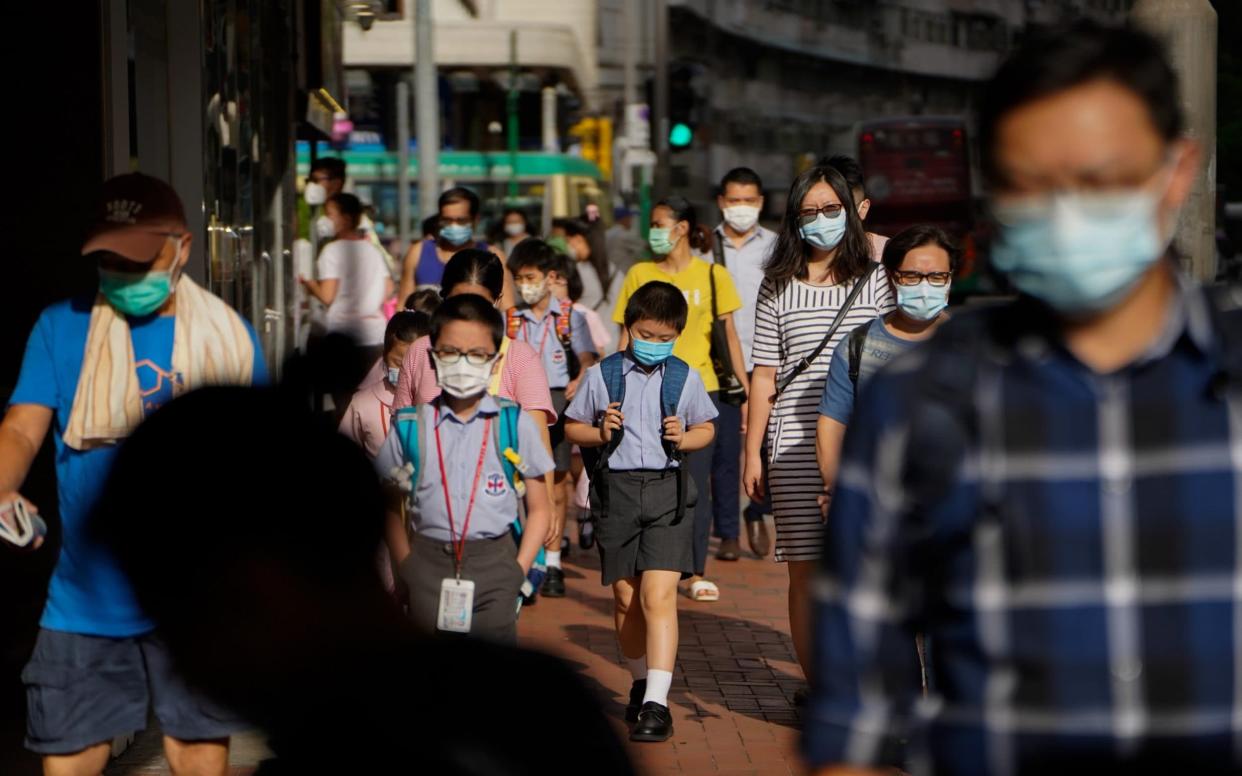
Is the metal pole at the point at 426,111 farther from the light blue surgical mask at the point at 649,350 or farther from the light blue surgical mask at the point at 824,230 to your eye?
the light blue surgical mask at the point at 824,230

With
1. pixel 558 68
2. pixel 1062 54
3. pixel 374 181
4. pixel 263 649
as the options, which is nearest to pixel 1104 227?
pixel 1062 54

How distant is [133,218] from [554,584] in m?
5.30

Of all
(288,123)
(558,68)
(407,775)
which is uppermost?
(558,68)

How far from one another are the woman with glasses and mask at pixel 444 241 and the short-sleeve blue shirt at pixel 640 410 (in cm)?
291

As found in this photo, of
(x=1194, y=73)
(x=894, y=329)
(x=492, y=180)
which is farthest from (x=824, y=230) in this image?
(x=492, y=180)

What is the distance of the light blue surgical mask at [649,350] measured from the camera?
6.72m

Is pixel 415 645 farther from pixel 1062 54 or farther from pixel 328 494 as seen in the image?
pixel 1062 54

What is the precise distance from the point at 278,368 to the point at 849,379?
3770 millimetres

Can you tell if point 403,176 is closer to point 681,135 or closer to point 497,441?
point 681,135

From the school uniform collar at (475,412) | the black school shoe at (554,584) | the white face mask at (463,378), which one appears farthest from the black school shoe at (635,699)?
the black school shoe at (554,584)

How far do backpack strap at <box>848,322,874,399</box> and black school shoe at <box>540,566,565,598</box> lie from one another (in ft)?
12.6

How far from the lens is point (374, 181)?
3678cm

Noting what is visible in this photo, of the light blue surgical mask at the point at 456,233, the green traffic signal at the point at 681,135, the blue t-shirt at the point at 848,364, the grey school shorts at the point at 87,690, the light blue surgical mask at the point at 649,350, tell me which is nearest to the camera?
the grey school shorts at the point at 87,690

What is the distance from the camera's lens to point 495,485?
17.5 ft
